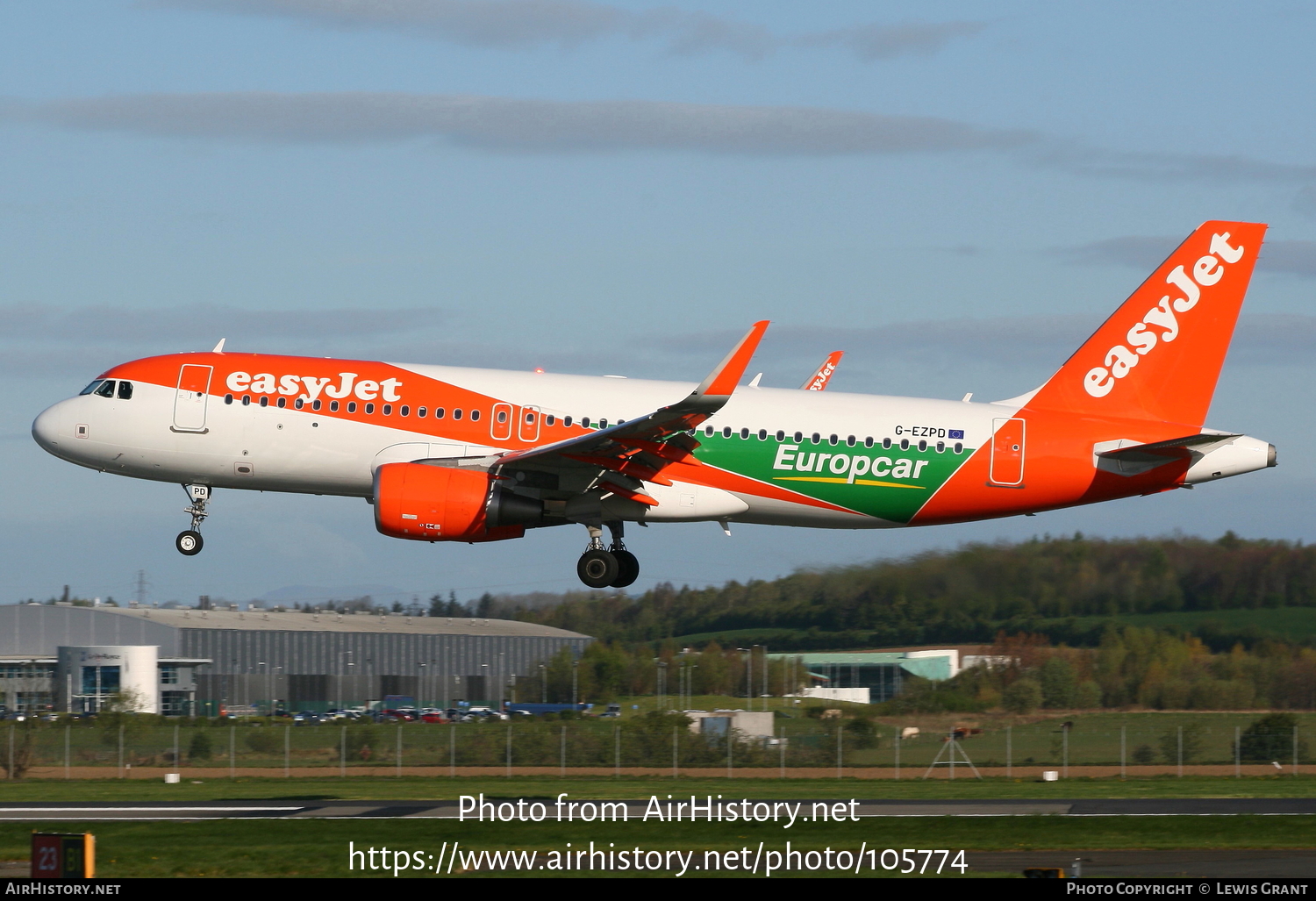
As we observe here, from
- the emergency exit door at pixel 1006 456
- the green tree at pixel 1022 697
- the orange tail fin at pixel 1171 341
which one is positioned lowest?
the green tree at pixel 1022 697

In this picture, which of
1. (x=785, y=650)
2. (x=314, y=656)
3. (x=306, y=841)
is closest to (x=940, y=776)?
(x=785, y=650)

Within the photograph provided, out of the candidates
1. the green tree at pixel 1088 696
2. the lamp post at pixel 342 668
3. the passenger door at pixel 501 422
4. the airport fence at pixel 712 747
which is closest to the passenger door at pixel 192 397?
the passenger door at pixel 501 422

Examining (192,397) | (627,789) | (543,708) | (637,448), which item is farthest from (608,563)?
(543,708)

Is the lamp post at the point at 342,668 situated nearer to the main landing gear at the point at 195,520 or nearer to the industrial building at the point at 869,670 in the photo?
the industrial building at the point at 869,670

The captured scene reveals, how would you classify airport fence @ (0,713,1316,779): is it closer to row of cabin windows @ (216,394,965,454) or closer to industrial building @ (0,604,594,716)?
row of cabin windows @ (216,394,965,454)

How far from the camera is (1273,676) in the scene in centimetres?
4447

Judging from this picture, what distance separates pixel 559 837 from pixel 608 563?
8.13 meters

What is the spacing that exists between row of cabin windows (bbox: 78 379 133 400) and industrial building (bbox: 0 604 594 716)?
33944 mm

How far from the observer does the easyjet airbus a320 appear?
31.5 meters

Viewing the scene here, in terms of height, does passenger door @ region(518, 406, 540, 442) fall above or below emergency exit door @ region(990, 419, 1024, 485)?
above

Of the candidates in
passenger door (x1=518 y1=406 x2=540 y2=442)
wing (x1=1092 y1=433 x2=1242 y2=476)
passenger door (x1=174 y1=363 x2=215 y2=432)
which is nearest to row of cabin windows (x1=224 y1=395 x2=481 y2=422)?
passenger door (x1=518 y1=406 x2=540 y2=442)

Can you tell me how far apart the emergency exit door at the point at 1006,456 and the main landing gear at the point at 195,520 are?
1635cm

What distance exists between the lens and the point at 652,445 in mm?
30500

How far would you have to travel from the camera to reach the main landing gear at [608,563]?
3256 cm
